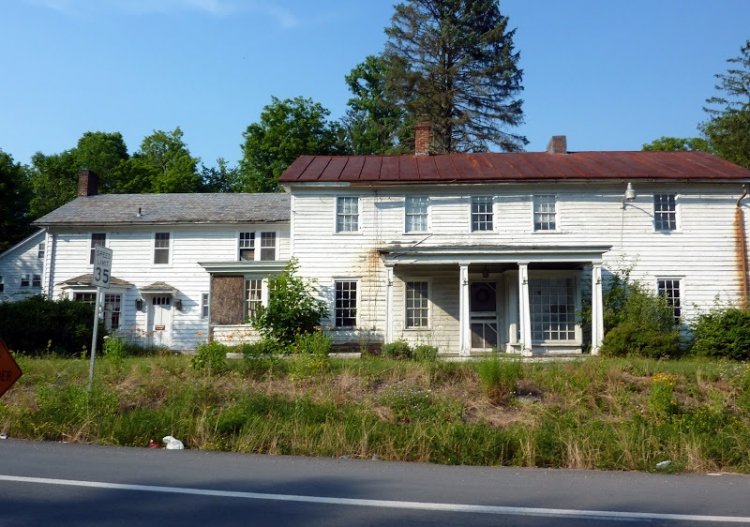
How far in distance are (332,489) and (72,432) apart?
5.56 m

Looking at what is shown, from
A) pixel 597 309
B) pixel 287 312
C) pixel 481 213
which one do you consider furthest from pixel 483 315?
pixel 287 312

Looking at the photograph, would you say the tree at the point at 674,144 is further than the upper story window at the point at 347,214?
Yes

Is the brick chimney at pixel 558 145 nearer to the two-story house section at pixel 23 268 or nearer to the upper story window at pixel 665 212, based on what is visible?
the upper story window at pixel 665 212

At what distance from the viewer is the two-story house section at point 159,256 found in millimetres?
27328

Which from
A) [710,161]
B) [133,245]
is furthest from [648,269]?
[133,245]

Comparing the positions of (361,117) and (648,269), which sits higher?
(361,117)

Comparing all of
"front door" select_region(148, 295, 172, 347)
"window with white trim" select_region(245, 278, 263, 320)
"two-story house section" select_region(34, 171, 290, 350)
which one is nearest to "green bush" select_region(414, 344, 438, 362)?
"window with white trim" select_region(245, 278, 263, 320)

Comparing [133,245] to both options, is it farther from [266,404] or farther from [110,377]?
[266,404]

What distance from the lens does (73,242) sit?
2839 cm

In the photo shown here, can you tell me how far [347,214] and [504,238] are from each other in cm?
542

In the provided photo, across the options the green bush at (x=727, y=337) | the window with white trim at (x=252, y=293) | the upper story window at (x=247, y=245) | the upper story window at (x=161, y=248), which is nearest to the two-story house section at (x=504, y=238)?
the green bush at (x=727, y=337)

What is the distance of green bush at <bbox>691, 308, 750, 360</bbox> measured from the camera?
2034 centimetres

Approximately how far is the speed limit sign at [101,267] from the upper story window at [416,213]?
12636 mm

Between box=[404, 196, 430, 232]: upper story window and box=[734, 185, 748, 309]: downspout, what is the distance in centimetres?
1043
